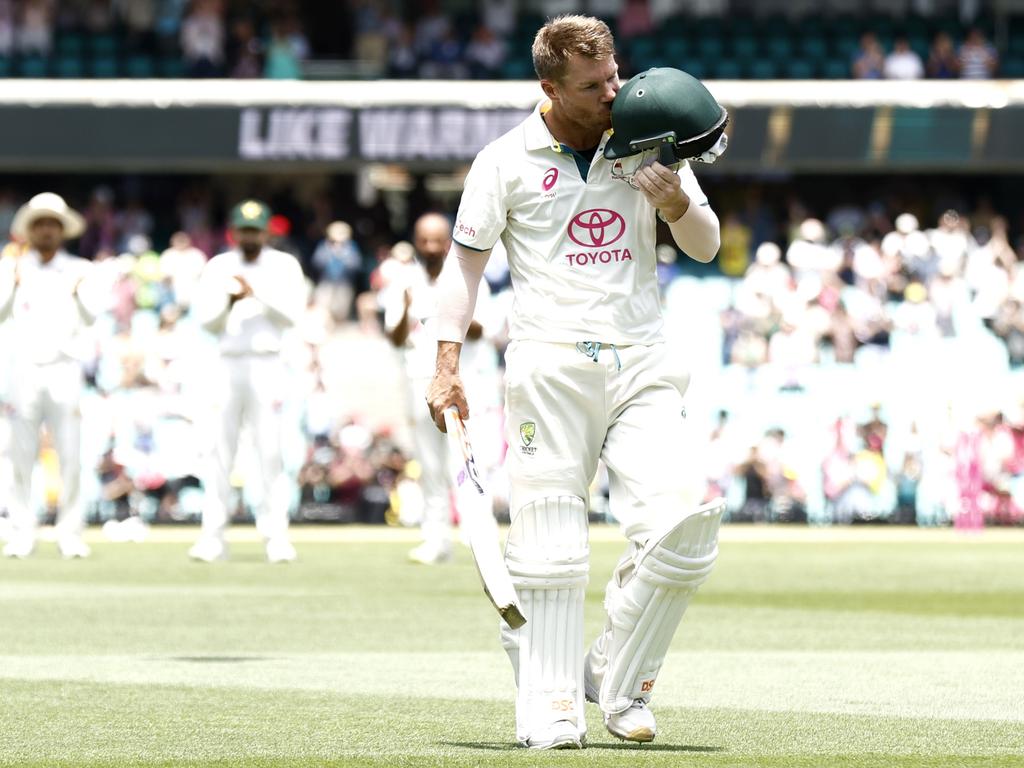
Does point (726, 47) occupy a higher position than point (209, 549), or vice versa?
point (726, 47)

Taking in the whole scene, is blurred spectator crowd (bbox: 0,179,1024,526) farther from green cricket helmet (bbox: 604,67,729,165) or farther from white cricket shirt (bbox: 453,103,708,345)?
green cricket helmet (bbox: 604,67,729,165)

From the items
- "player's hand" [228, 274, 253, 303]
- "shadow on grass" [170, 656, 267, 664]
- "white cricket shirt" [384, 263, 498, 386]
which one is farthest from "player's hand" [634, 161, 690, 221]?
"player's hand" [228, 274, 253, 303]

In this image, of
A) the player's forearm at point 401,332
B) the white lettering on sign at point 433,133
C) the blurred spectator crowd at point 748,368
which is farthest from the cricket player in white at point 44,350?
the white lettering on sign at point 433,133

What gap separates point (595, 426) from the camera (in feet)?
23.1

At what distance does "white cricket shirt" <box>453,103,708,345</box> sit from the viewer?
7016 mm

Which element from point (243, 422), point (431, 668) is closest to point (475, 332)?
point (243, 422)

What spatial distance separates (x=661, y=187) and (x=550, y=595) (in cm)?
139

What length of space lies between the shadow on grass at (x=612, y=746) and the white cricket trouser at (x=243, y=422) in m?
9.52

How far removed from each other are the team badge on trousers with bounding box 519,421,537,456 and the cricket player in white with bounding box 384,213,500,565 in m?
8.52

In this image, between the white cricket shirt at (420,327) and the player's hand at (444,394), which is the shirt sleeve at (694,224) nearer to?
the player's hand at (444,394)

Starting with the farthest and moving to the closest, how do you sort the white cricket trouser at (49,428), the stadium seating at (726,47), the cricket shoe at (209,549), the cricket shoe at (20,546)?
the stadium seating at (726,47), the cricket shoe at (20,546), the white cricket trouser at (49,428), the cricket shoe at (209,549)

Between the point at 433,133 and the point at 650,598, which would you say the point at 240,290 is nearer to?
the point at 650,598

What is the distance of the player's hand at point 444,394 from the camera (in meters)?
7.04

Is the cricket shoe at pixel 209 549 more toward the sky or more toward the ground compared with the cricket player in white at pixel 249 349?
more toward the ground
